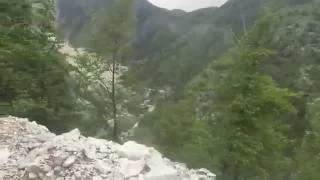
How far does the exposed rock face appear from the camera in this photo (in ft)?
27.9

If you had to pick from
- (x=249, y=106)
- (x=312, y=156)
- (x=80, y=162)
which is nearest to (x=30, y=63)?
(x=249, y=106)

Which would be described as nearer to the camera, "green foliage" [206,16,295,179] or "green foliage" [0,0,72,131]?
"green foliage" [206,16,295,179]

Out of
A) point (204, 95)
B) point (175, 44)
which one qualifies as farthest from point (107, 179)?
point (175, 44)

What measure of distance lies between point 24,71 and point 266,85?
8.06m

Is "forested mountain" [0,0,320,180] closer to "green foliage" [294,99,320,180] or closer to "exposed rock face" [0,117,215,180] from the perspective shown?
"green foliage" [294,99,320,180]

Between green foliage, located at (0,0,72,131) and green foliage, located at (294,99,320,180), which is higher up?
green foliage, located at (0,0,72,131)

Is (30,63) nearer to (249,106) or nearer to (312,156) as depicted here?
(249,106)

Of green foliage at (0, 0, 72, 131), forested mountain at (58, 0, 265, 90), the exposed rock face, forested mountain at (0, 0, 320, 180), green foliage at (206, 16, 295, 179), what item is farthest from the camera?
forested mountain at (58, 0, 265, 90)

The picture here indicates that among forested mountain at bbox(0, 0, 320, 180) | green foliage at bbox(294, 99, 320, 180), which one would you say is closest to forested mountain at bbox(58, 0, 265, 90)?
forested mountain at bbox(0, 0, 320, 180)

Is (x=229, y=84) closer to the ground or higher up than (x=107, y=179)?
higher up

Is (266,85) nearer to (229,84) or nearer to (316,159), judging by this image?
(229,84)

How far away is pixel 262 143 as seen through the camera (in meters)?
14.5

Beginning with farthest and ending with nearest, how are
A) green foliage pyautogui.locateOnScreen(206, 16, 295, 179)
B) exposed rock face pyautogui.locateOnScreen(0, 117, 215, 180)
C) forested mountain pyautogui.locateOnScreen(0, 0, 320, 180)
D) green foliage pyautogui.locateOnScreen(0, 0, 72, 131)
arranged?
green foliage pyautogui.locateOnScreen(0, 0, 72, 131) → forested mountain pyautogui.locateOnScreen(0, 0, 320, 180) → green foliage pyautogui.locateOnScreen(206, 16, 295, 179) → exposed rock face pyautogui.locateOnScreen(0, 117, 215, 180)

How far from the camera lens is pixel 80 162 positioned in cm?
874
